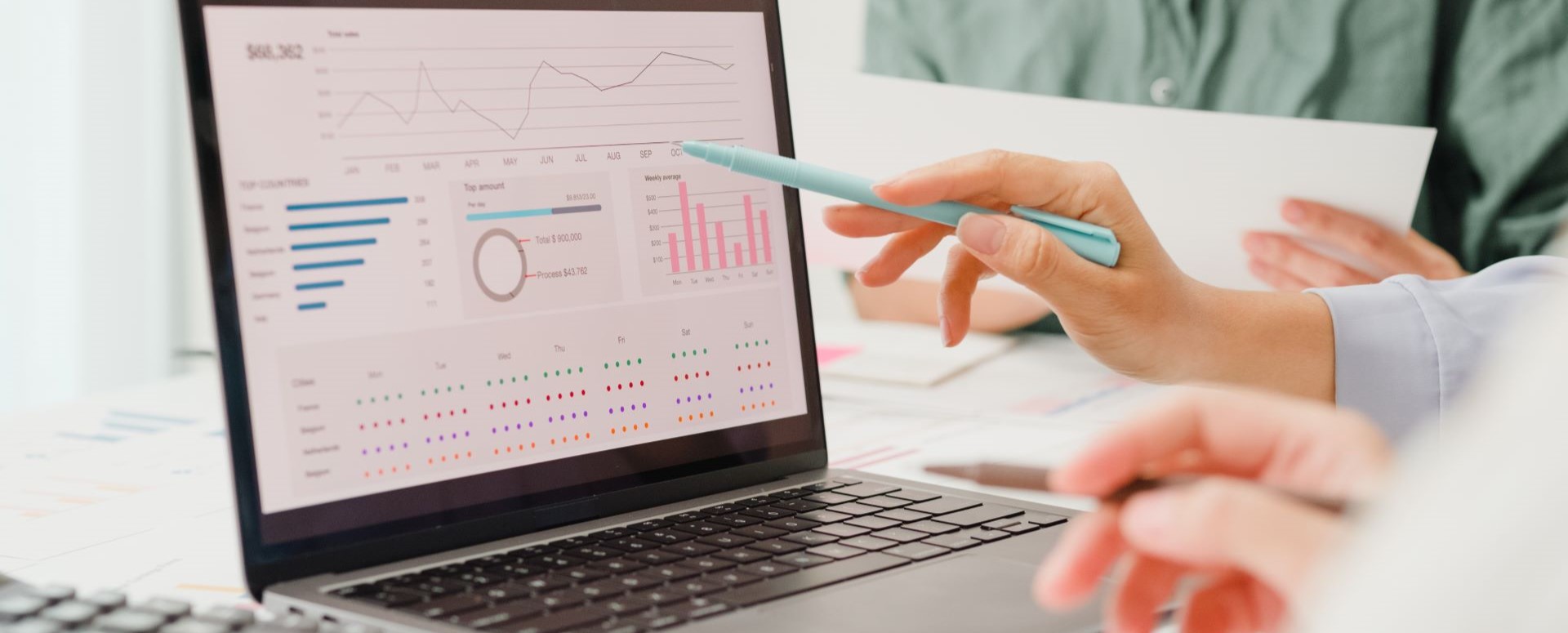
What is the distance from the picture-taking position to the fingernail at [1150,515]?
1.11 ft

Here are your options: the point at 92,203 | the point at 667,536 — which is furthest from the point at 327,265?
A: the point at 92,203

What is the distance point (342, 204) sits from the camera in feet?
2.02

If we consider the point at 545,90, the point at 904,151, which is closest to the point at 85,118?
the point at 904,151

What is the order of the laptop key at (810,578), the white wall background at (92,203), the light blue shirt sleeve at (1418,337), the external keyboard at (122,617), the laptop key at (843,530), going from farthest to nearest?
the white wall background at (92,203) → the light blue shirt sleeve at (1418,337) → the laptop key at (843,530) → the laptop key at (810,578) → the external keyboard at (122,617)

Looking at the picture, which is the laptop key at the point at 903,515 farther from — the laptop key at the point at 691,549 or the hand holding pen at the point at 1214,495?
the hand holding pen at the point at 1214,495

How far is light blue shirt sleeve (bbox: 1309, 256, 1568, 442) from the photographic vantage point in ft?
2.81

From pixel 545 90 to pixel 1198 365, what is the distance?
0.49 m

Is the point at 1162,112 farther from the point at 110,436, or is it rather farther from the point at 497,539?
the point at 110,436

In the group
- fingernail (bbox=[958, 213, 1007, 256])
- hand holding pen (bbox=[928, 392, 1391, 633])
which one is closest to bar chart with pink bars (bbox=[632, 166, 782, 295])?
fingernail (bbox=[958, 213, 1007, 256])

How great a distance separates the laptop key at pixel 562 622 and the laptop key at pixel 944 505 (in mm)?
238

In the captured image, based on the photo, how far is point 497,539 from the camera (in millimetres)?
641

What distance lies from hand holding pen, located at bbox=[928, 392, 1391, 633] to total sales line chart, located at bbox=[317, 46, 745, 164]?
0.40 metres

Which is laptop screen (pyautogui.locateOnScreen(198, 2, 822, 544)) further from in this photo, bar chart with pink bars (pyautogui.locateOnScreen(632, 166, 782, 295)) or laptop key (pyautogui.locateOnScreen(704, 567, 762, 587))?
laptop key (pyautogui.locateOnScreen(704, 567, 762, 587))

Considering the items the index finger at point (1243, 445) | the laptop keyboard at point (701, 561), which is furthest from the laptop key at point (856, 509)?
the index finger at point (1243, 445)
